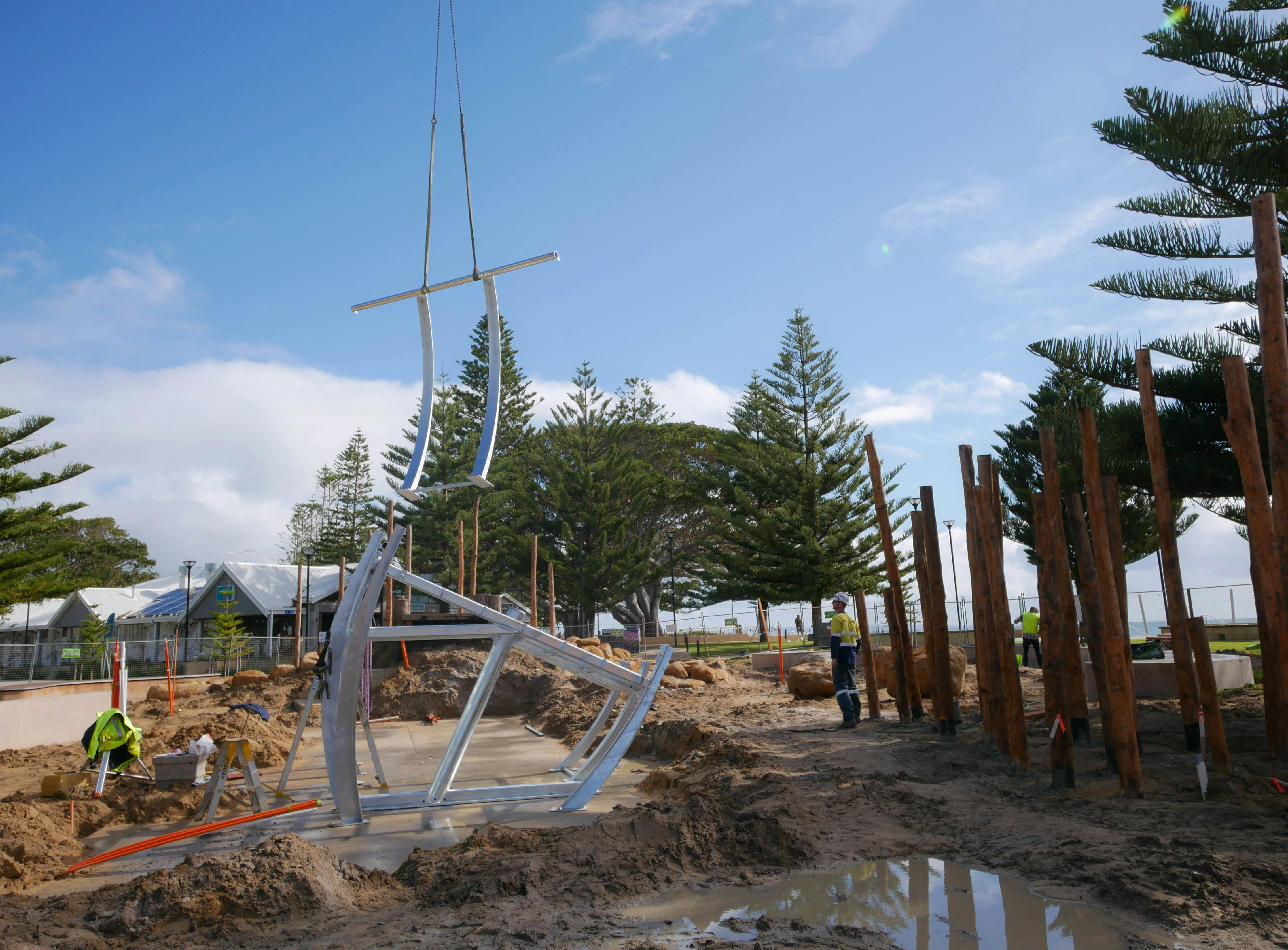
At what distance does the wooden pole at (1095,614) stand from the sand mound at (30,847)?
24.9ft

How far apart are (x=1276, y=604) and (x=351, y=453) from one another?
46273mm

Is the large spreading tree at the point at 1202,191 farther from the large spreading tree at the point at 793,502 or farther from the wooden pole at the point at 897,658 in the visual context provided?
the large spreading tree at the point at 793,502

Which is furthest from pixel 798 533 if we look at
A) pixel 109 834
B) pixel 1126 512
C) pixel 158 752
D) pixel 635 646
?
pixel 109 834

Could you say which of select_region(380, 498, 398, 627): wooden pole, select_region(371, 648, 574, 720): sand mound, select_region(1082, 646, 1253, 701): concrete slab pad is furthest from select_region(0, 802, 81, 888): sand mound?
select_region(1082, 646, 1253, 701): concrete slab pad

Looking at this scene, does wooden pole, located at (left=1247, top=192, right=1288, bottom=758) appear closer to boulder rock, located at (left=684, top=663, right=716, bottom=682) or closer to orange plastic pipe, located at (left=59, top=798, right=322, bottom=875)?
orange plastic pipe, located at (left=59, top=798, right=322, bottom=875)

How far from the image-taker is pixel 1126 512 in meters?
24.2

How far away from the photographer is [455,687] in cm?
1619

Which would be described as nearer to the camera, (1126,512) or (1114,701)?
(1114,701)

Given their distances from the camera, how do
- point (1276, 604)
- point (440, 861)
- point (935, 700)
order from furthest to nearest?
point (935, 700), point (1276, 604), point (440, 861)

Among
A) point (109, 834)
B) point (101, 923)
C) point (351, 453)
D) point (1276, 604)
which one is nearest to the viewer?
point (101, 923)

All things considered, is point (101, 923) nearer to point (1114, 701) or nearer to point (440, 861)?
point (440, 861)

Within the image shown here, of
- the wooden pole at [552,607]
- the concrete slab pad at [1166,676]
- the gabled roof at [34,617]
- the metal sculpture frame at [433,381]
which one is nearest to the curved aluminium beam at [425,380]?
the metal sculpture frame at [433,381]

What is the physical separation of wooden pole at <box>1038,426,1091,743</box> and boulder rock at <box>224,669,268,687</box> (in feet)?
53.3

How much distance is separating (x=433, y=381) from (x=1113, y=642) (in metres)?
5.98
